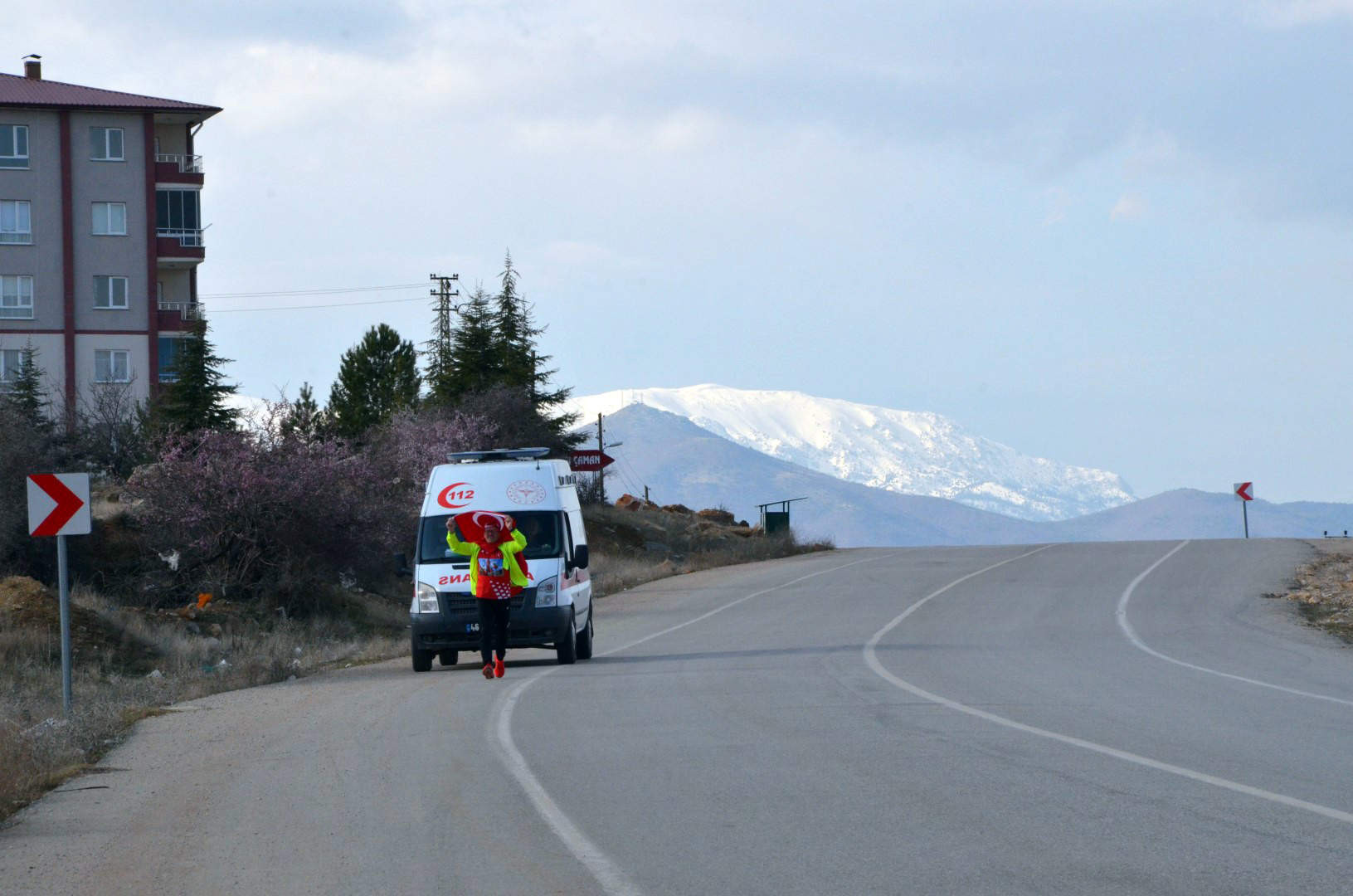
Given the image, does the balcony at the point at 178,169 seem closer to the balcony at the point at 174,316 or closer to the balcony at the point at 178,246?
the balcony at the point at 178,246

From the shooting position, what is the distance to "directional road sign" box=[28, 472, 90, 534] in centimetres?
1541

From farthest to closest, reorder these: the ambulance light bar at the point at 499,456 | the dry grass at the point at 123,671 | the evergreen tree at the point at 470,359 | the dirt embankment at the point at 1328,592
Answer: the evergreen tree at the point at 470,359 < the dirt embankment at the point at 1328,592 < the ambulance light bar at the point at 499,456 < the dry grass at the point at 123,671

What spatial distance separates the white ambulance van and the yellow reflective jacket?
0.41m

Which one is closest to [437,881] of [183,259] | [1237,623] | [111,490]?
[1237,623]

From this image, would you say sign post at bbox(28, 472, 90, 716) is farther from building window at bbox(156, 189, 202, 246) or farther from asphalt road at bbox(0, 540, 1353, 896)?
building window at bbox(156, 189, 202, 246)

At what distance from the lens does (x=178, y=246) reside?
62875 mm

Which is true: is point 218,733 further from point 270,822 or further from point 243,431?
point 243,431

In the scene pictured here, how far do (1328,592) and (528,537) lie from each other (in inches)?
727

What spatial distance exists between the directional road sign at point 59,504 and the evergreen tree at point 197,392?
3199 cm

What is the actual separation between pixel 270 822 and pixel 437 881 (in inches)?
81.4

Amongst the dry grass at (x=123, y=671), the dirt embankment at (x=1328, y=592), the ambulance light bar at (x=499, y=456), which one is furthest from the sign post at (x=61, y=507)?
the dirt embankment at (x=1328, y=592)

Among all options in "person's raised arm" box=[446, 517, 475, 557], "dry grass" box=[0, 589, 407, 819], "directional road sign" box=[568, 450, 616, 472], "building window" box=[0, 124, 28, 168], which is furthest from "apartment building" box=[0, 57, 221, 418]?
"person's raised arm" box=[446, 517, 475, 557]

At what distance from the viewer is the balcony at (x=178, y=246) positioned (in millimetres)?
62719

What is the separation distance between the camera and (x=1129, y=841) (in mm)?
6977
